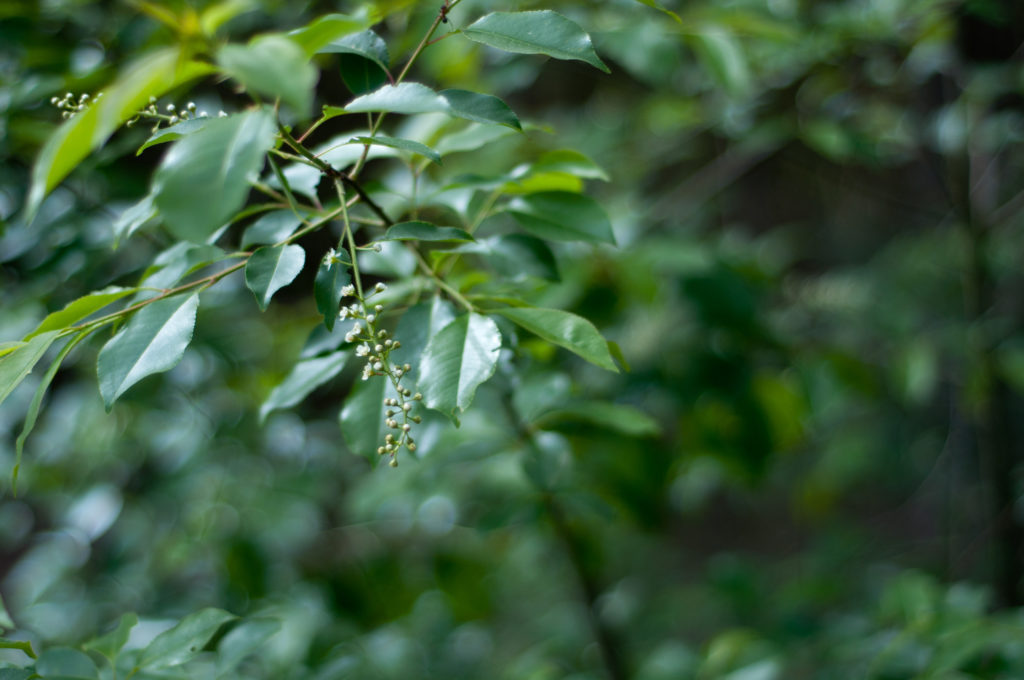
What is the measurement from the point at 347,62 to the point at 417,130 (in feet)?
0.66

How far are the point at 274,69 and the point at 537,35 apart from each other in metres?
0.20

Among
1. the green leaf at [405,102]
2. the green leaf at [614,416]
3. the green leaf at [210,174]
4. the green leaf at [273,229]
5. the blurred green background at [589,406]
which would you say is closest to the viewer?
the green leaf at [210,174]

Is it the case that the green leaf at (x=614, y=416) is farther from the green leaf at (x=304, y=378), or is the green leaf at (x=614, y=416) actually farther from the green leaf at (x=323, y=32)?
the green leaf at (x=323, y=32)

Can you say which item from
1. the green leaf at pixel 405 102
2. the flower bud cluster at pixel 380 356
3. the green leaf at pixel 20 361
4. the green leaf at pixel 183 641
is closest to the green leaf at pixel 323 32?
the green leaf at pixel 405 102

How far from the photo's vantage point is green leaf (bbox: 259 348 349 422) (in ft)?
1.92

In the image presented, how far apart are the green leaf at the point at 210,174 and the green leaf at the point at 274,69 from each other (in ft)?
0.08

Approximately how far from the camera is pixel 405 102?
16.7 inches

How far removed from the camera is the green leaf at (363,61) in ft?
1.63

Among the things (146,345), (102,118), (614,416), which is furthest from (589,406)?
(102,118)

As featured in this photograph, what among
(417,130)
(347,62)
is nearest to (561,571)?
(417,130)

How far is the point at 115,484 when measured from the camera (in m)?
1.26

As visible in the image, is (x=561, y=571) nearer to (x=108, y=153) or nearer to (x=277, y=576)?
(x=277, y=576)

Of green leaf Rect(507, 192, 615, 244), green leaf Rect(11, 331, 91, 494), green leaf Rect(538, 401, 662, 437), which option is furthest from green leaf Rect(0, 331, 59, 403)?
green leaf Rect(538, 401, 662, 437)

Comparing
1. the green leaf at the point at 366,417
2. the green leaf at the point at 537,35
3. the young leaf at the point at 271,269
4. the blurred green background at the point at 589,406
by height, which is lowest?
the blurred green background at the point at 589,406
